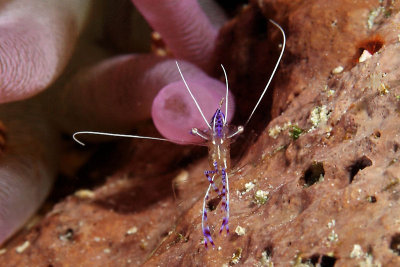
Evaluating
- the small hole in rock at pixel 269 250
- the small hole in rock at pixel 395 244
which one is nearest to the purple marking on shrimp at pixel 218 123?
the small hole in rock at pixel 269 250

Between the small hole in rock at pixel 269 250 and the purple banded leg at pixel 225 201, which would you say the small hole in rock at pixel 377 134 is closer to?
the small hole in rock at pixel 269 250

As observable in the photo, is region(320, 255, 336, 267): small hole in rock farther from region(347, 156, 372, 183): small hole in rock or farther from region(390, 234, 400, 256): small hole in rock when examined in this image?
region(347, 156, 372, 183): small hole in rock

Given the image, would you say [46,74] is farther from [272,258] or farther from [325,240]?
[325,240]

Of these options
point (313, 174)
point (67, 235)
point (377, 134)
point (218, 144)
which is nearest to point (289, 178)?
point (313, 174)

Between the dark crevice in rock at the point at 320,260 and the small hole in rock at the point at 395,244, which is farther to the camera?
the dark crevice in rock at the point at 320,260

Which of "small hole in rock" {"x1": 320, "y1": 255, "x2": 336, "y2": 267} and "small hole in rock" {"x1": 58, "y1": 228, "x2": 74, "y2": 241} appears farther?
"small hole in rock" {"x1": 58, "y1": 228, "x2": 74, "y2": 241}

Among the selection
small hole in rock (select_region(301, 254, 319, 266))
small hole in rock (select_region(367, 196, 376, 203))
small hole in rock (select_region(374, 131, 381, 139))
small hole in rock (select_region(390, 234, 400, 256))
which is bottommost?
small hole in rock (select_region(301, 254, 319, 266))

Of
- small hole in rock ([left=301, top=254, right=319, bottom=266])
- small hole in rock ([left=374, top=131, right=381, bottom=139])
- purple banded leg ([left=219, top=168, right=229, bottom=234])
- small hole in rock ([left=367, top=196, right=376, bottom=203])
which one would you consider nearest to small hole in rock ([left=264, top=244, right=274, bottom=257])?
small hole in rock ([left=301, top=254, right=319, bottom=266])
